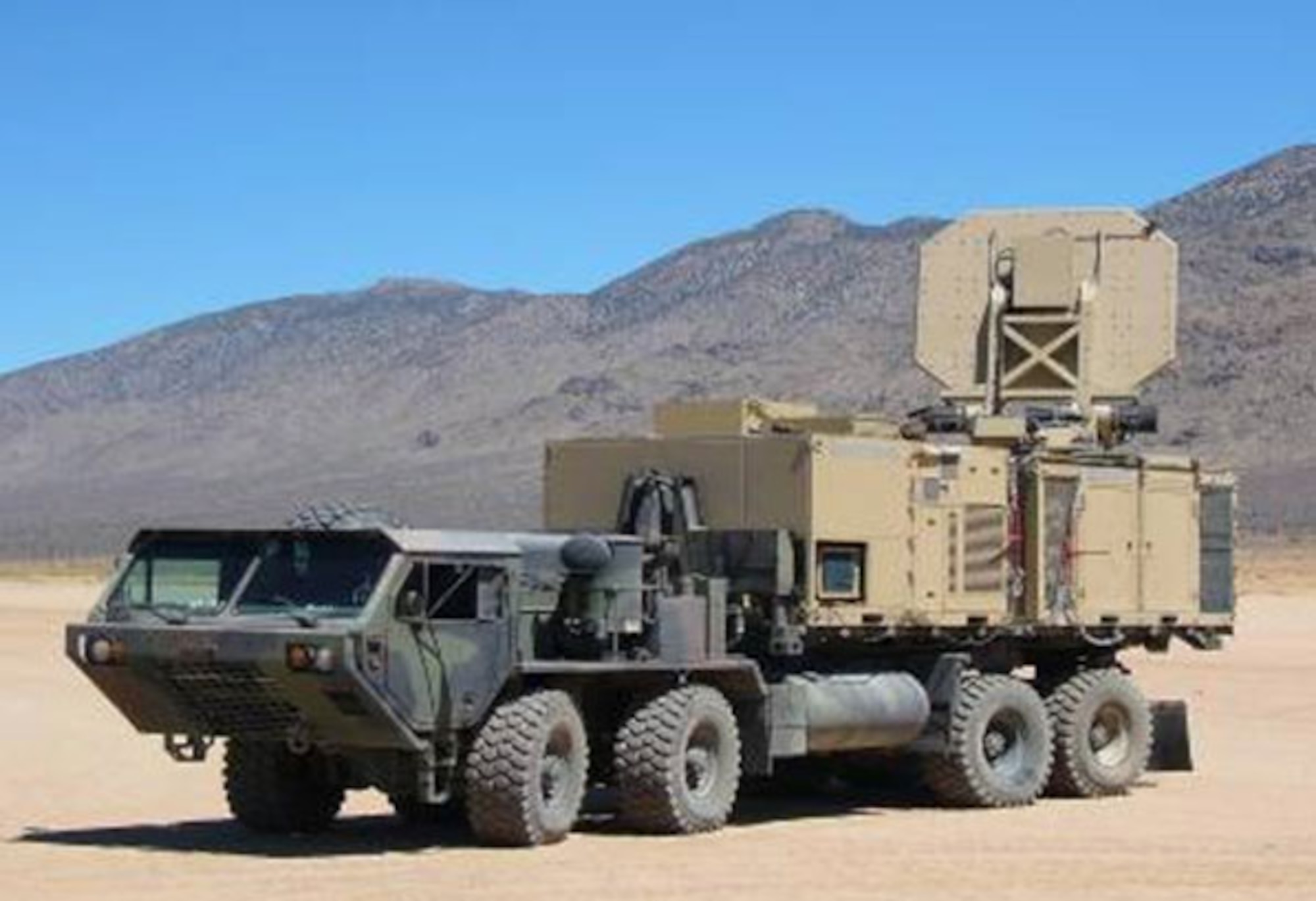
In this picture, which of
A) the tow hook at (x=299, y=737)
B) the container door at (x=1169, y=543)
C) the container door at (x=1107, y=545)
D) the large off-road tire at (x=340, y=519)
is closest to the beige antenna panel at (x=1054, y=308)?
the container door at (x=1169, y=543)

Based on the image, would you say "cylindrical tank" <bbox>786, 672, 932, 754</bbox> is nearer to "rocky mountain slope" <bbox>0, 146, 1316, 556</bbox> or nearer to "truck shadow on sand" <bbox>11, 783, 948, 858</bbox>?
"truck shadow on sand" <bbox>11, 783, 948, 858</bbox>

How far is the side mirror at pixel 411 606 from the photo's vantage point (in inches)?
581

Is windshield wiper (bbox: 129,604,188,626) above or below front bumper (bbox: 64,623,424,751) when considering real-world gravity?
above

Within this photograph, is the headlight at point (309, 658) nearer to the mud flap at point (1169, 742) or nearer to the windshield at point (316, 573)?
the windshield at point (316, 573)

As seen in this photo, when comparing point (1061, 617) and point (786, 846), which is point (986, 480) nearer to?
point (1061, 617)

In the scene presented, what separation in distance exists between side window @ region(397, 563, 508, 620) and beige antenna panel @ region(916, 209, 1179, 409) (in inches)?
278

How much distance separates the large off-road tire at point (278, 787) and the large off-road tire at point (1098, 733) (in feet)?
18.0

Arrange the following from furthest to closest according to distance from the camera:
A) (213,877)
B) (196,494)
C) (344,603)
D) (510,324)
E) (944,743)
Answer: (510,324), (196,494), (944,743), (344,603), (213,877)

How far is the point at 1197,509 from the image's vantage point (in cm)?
2055

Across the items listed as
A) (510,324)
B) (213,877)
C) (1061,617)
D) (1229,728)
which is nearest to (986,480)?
(1061,617)

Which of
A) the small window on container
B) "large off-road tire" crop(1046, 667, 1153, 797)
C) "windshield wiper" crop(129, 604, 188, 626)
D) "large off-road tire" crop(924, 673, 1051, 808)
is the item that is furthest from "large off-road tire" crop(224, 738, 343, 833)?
"large off-road tire" crop(1046, 667, 1153, 797)

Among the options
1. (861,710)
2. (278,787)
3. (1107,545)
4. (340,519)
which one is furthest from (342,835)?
(1107,545)

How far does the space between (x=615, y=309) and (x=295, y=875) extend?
156 m

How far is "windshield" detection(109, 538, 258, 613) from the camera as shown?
15.3m
